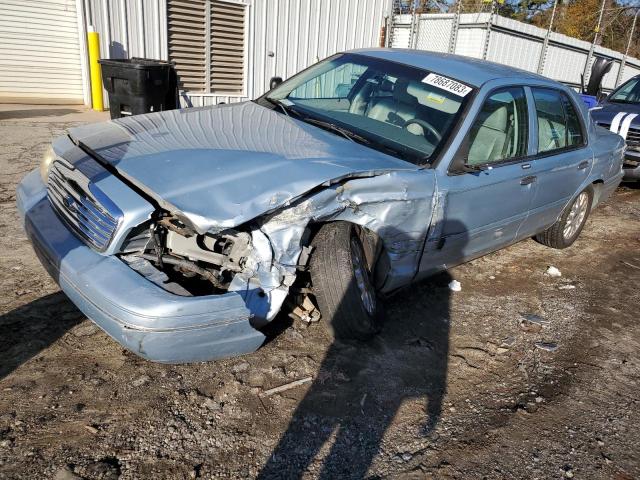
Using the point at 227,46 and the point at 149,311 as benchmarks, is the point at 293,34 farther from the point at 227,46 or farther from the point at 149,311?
the point at 149,311

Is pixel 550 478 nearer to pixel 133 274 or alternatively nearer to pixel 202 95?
pixel 133 274

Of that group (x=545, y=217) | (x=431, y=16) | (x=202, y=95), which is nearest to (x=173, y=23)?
(x=202, y=95)

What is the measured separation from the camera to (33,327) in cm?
313

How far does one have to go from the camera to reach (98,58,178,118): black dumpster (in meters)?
6.81

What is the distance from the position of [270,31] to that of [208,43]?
1.47 meters

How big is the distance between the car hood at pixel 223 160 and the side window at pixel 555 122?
1.68 metres

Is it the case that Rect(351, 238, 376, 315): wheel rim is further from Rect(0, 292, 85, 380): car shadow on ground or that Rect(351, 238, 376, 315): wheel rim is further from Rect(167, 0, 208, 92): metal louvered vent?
Rect(167, 0, 208, 92): metal louvered vent

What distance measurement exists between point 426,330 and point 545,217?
1894mm

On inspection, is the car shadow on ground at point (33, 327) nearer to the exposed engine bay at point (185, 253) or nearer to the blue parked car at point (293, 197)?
the blue parked car at point (293, 197)

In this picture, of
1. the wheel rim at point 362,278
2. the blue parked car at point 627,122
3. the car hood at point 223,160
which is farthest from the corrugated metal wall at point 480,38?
the wheel rim at point 362,278

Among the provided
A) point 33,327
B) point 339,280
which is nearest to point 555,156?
point 339,280

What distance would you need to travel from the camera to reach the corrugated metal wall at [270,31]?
9.30 meters

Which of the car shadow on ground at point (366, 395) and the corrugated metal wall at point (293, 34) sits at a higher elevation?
the corrugated metal wall at point (293, 34)

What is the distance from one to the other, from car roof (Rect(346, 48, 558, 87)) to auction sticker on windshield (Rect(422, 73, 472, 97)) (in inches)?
2.3
